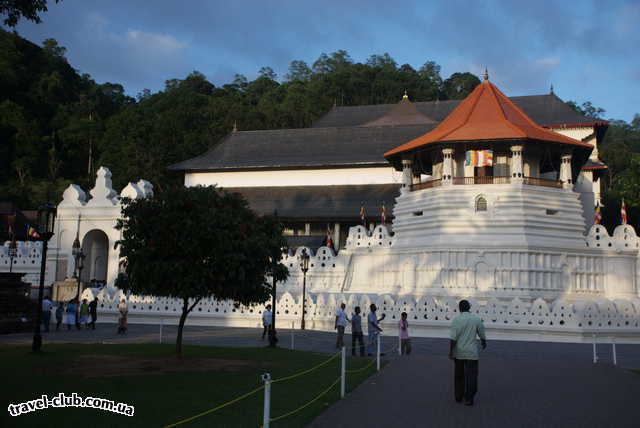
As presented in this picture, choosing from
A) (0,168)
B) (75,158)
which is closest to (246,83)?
(75,158)

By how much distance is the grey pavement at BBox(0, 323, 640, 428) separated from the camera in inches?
372

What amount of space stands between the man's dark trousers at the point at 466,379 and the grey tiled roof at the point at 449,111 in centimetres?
4320

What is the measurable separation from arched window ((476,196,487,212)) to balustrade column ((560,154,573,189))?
14.1 feet

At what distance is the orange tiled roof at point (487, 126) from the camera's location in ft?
104

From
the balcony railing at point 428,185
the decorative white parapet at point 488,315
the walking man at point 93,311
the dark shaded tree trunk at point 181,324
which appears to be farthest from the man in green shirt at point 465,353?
the balcony railing at point 428,185

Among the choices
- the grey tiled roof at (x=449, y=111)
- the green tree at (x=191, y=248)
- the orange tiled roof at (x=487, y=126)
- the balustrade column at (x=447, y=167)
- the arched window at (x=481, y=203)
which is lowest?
the green tree at (x=191, y=248)

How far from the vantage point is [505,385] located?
12742mm

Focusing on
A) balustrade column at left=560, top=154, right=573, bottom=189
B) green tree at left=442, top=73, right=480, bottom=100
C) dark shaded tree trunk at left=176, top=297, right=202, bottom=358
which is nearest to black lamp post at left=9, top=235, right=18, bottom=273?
dark shaded tree trunk at left=176, top=297, right=202, bottom=358

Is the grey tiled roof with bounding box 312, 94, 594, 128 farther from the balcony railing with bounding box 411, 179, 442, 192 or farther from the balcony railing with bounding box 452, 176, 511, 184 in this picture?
the balcony railing with bounding box 452, 176, 511, 184

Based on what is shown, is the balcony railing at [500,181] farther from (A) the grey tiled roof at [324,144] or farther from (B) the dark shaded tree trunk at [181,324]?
(B) the dark shaded tree trunk at [181,324]

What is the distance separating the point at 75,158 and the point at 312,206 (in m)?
34.4

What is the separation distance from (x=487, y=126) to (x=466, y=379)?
24.0m

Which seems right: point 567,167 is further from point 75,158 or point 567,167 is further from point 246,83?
point 246,83

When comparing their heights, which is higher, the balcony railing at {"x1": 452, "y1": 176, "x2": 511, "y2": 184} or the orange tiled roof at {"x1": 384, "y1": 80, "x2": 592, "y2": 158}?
the orange tiled roof at {"x1": 384, "y1": 80, "x2": 592, "y2": 158}
